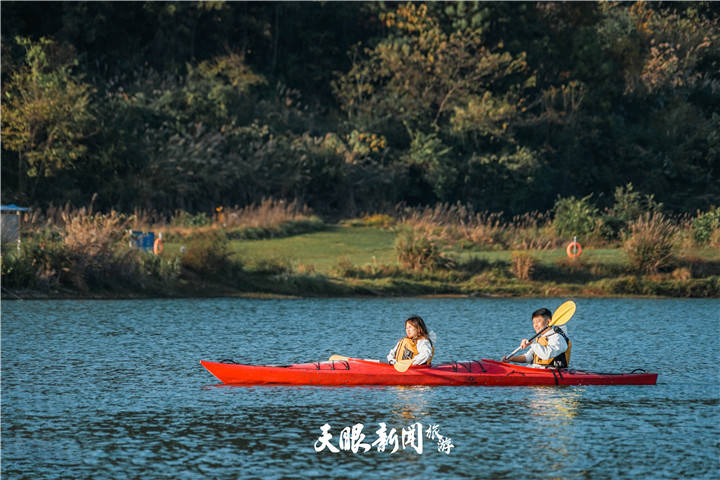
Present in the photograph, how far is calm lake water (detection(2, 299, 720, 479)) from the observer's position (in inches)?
526

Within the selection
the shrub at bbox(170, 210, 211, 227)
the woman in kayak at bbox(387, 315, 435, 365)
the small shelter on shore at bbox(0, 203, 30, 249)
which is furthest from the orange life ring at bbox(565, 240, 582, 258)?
the woman in kayak at bbox(387, 315, 435, 365)

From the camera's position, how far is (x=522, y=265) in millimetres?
33969

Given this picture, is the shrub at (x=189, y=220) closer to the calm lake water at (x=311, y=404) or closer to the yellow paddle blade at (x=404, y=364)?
the calm lake water at (x=311, y=404)

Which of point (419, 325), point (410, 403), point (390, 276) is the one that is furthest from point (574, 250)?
point (410, 403)

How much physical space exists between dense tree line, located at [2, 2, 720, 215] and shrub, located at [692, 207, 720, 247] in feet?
45.2

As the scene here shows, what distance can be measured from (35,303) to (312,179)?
20472 millimetres

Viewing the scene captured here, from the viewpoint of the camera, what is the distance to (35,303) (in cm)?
2973

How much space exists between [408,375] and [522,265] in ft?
53.4

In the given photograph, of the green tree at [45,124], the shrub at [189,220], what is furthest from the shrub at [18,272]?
the green tree at [45,124]

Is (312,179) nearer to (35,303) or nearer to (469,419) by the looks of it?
(35,303)

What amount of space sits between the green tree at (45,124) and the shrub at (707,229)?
2212 cm

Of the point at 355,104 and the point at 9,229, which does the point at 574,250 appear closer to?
the point at 9,229

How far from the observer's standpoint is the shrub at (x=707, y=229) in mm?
37219

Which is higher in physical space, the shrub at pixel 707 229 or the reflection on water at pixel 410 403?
the shrub at pixel 707 229
